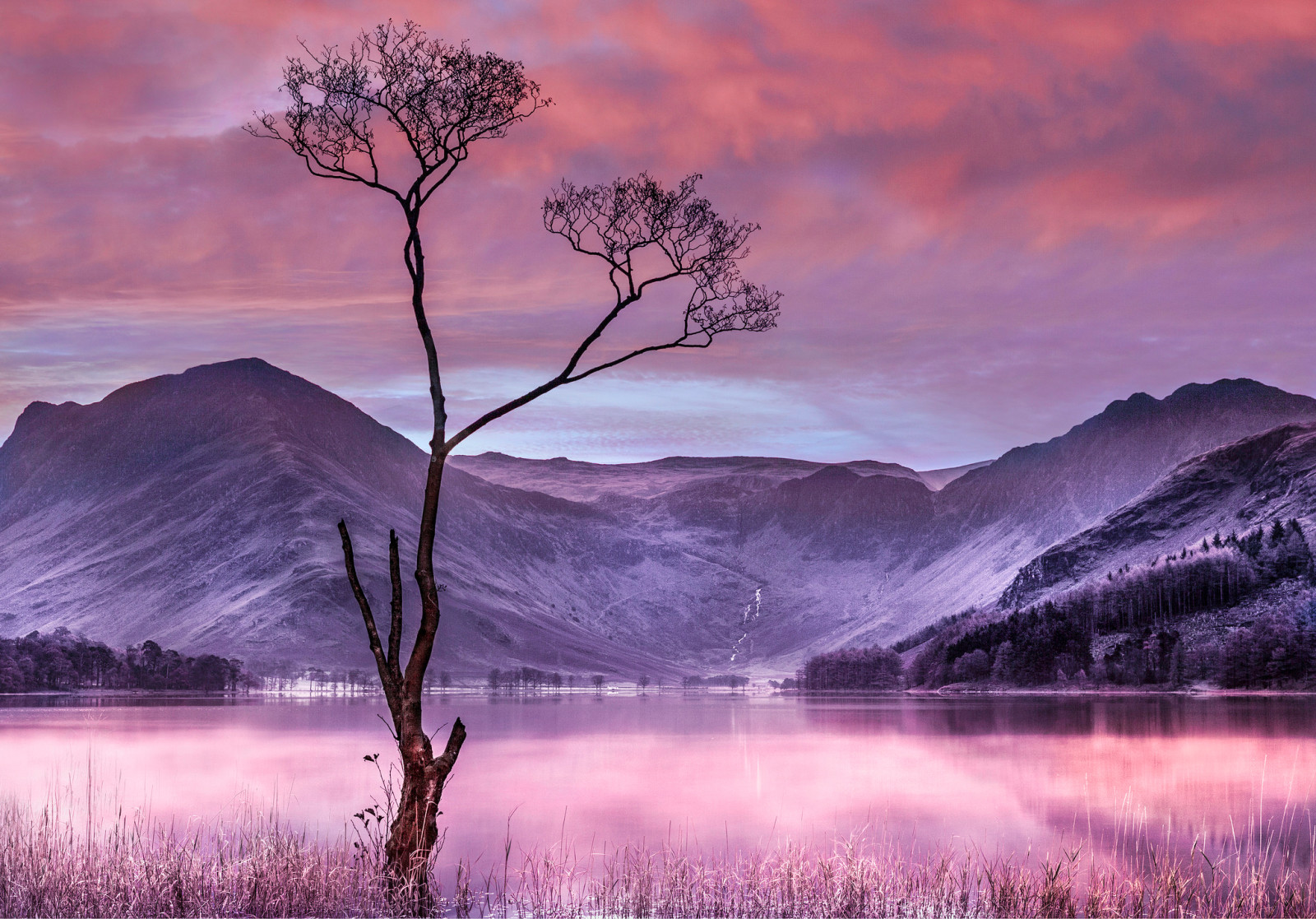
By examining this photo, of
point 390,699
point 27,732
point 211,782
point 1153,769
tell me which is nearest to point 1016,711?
point 1153,769

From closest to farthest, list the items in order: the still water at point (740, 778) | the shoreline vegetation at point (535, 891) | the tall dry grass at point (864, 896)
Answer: the shoreline vegetation at point (535, 891), the tall dry grass at point (864, 896), the still water at point (740, 778)

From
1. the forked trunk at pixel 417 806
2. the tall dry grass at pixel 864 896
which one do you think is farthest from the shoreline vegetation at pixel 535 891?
the forked trunk at pixel 417 806

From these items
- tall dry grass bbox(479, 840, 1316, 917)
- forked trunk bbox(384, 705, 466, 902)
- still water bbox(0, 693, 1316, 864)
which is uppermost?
forked trunk bbox(384, 705, 466, 902)

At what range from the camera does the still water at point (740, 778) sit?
40844 millimetres

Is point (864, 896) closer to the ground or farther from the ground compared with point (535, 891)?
farther from the ground

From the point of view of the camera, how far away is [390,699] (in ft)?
68.1

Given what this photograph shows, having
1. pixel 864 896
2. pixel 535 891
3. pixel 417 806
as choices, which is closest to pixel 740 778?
pixel 535 891

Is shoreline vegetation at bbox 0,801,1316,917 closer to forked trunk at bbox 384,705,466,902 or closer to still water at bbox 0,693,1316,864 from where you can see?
forked trunk at bbox 384,705,466,902

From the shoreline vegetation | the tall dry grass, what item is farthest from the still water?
the shoreline vegetation

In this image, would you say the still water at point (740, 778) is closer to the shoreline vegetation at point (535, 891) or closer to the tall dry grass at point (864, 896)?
the tall dry grass at point (864, 896)

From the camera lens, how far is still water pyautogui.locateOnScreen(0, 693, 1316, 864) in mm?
40844

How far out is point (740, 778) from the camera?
62469 mm

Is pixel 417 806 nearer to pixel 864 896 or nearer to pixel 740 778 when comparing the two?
pixel 864 896

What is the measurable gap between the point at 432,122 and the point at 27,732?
86.5m
